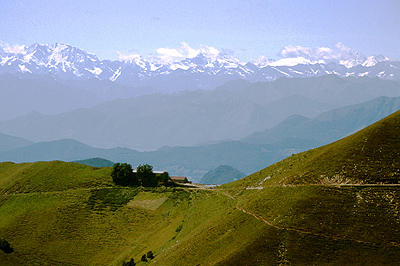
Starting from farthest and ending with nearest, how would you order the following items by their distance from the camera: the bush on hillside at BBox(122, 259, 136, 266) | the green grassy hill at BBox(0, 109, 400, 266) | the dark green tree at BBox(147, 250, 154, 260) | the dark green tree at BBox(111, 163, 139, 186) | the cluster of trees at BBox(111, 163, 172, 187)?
the dark green tree at BBox(111, 163, 139, 186) → the cluster of trees at BBox(111, 163, 172, 187) → the dark green tree at BBox(147, 250, 154, 260) → the bush on hillside at BBox(122, 259, 136, 266) → the green grassy hill at BBox(0, 109, 400, 266)

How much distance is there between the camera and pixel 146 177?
131 meters

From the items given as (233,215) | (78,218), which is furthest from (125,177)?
(233,215)

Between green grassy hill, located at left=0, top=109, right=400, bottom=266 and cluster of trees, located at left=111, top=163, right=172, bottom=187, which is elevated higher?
cluster of trees, located at left=111, top=163, right=172, bottom=187

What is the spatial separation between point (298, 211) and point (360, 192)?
11.7 m

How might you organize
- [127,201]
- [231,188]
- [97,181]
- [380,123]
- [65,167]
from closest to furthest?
[380,123] < [231,188] < [127,201] < [97,181] < [65,167]

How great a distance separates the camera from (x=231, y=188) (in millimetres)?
108750

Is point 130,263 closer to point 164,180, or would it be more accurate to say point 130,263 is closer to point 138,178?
point 164,180

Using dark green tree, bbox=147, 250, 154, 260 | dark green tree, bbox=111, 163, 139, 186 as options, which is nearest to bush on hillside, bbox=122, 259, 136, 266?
dark green tree, bbox=147, 250, 154, 260

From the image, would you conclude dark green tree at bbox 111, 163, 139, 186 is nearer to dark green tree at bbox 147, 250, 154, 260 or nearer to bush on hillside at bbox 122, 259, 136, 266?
bush on hillside at bbox 122, 259, 136, 266

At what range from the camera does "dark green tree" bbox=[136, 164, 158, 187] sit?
130 meters

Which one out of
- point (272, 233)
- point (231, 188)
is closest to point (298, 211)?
point (272, 233)

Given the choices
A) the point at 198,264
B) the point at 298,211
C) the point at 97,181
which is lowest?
the point at 198,264

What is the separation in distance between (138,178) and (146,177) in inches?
103

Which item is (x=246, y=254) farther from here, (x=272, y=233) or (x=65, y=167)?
(x=65, y=167)
